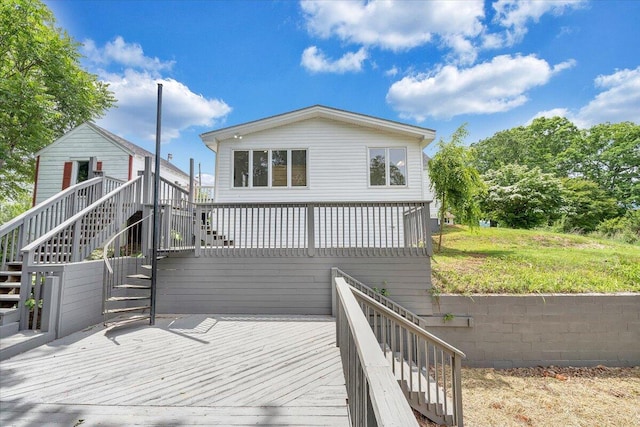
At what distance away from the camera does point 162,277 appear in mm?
5832

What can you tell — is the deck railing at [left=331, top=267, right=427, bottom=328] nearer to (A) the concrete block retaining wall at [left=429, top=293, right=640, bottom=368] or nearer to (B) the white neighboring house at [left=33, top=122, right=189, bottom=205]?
(A) the concrete block retaining wall at [left=429, top=293, right=640, bottom=368]

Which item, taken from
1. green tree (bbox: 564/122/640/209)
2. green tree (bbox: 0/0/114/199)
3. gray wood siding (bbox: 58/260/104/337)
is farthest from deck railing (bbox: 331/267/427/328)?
green tree (bbox: 564/122/640/209)

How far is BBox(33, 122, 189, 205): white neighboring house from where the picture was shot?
11711 mm

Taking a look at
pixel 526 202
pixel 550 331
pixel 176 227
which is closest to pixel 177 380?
pixel 176 227

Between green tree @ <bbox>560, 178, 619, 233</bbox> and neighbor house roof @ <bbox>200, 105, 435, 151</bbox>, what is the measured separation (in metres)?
14.5

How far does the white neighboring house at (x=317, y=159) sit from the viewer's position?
9031 millimetres

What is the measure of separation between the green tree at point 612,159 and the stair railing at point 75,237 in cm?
3036

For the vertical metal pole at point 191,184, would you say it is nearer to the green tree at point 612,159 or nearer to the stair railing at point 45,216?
the stair railing at point 45,216

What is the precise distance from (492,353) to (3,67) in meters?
20.7

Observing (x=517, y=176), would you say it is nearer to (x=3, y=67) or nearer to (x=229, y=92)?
(x=229, y=92)

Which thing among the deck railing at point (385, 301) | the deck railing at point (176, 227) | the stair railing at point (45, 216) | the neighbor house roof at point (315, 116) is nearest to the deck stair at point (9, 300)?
the stair railing at point (45, 216)

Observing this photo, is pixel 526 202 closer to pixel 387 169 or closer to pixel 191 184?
pixel 387 169

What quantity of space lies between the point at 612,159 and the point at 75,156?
3619 centimetres

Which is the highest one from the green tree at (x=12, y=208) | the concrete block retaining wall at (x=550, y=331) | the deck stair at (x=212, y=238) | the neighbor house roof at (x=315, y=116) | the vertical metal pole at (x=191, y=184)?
the neighbor house roof at (x=315, y=116)
